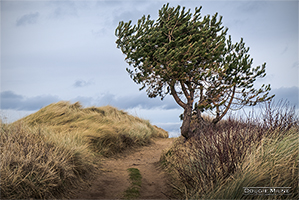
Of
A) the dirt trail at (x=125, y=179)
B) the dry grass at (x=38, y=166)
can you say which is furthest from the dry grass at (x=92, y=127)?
the dry grass at (x=38, y=166)

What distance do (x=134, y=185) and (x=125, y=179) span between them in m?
0.59

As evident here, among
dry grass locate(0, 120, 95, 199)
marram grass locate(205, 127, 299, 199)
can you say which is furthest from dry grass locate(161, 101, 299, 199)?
dry grass locate(0, 120, 95, 199)

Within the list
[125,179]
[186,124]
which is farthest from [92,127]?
[186,124]

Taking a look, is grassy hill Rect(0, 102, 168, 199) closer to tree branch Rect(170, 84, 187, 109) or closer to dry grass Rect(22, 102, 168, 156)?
dry grass Rect(22, 102, 168, 156)

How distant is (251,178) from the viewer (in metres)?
3.89

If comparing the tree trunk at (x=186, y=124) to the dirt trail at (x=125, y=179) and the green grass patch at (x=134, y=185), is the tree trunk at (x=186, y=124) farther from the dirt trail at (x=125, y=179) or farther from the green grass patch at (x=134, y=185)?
the green grass patch at (x=134, y=185)

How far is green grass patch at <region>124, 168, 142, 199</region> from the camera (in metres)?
5.48

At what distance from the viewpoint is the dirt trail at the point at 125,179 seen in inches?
219

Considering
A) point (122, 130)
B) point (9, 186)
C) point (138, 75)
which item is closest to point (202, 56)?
point (138, 75)

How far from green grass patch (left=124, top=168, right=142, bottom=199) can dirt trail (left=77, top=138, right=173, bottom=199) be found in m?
0.10

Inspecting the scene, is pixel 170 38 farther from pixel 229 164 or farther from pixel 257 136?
pixel 229 164

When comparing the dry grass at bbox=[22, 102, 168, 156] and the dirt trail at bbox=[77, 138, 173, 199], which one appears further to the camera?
the dry grass at bbox=[22, 102, 168, 156]

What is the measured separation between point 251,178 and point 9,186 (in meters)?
4.25

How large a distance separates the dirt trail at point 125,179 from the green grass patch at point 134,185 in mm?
97
